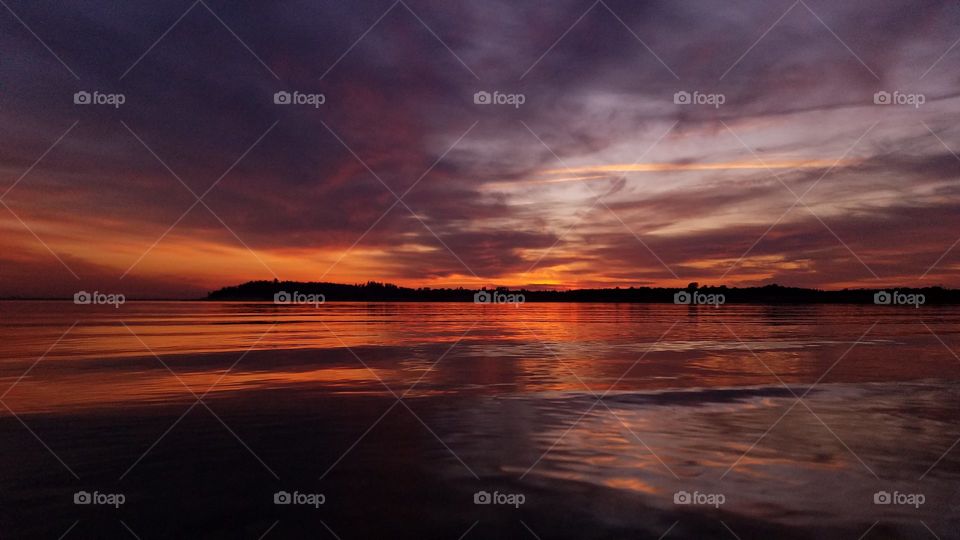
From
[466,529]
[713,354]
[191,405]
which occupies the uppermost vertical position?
[713,354]

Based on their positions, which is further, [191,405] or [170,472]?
[191,405]

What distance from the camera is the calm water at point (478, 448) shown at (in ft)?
24.3

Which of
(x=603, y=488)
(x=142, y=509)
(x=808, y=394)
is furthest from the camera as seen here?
(x=808, y=394)

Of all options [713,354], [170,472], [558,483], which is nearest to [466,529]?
[558,483]

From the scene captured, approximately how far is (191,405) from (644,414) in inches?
392

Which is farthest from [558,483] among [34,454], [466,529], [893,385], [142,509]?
[893,385]

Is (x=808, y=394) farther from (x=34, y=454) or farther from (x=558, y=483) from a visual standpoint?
(x=34, y=454)

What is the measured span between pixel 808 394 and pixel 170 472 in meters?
14.3

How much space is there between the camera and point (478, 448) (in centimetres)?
1031

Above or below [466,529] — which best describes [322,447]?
above

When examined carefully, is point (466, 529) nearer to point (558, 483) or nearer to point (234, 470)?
point (558, 483)

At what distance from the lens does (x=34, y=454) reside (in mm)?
9859

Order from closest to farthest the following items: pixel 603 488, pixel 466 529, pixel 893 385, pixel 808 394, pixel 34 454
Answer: pixel 466 529
pixel 603 488
pixel 34 454
pixel 808 394
pixel 893 385

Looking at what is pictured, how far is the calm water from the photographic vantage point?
7.40 m
